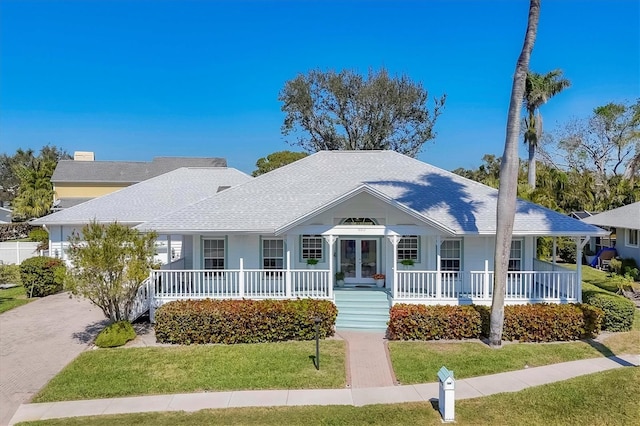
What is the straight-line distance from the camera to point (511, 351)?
1238 centimetres

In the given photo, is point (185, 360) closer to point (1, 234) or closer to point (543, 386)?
point (543, 386)

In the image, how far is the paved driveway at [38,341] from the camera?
34.0 ft

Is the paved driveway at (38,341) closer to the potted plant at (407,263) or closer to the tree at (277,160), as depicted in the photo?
the potted plant at (407,263)

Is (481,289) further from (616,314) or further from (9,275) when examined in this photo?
(9,275)

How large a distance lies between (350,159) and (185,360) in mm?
13483

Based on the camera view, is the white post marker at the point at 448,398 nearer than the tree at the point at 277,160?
Yes

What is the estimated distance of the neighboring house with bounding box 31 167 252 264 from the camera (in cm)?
2347

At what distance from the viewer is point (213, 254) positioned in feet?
57.9

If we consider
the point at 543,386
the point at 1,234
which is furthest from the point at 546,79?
the point at 1,234

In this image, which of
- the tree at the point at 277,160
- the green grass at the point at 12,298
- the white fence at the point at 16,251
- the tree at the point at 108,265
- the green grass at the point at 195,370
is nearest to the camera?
the green grass at the point at 195,370

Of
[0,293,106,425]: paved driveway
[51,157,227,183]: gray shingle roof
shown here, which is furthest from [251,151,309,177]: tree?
[0,293,106,425]: paved driveway

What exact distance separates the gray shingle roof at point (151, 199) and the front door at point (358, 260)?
10663mm

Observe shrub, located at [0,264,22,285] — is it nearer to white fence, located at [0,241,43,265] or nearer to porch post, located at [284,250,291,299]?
white fence, located at [0,241,43,265]

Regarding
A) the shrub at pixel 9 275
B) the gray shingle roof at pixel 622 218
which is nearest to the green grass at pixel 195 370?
the shrub at pixel 9 275
